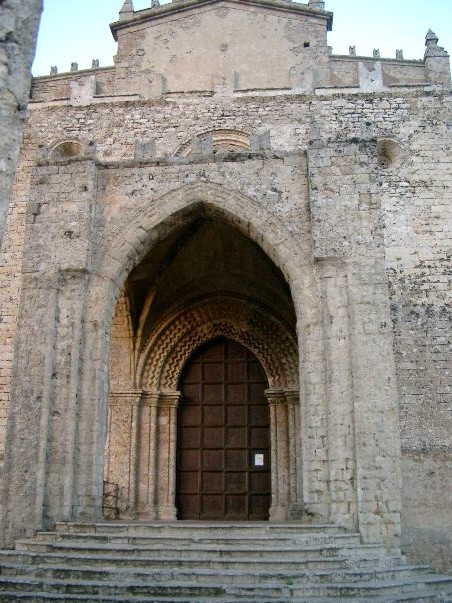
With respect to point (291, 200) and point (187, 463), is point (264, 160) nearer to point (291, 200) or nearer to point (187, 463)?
point (291, 200)

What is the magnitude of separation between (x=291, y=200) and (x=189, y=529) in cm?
455

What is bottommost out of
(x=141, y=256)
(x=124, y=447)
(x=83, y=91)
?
(x=124, y=447)

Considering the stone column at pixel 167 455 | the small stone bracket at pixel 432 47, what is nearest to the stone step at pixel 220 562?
the stone column at pixel 167 455

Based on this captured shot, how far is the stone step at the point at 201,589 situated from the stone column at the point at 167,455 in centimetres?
537

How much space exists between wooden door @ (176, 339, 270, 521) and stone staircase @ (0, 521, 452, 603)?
4.48 m

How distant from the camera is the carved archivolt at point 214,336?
12.6 meters

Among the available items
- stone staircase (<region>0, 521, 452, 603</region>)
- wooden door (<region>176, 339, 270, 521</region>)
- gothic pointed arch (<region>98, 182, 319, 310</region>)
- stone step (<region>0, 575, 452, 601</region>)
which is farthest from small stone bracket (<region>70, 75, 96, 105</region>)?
stone step (<region>0, 575, 452, 601</region>)

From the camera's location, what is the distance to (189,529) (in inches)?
303

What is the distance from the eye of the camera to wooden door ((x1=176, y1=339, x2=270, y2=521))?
40.3ft

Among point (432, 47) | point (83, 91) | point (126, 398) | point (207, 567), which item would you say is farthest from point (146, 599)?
point (432, 47)

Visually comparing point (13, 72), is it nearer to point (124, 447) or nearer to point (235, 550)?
point (235, 550)

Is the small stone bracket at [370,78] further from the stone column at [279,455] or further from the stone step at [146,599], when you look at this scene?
the stone step at [146,599]

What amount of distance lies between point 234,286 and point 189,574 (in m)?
6.91

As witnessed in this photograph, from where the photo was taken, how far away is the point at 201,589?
6.28 metres
